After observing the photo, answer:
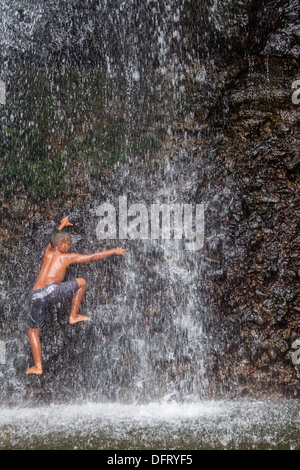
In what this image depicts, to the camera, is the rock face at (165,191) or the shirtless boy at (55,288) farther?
the rock face at (165,191)

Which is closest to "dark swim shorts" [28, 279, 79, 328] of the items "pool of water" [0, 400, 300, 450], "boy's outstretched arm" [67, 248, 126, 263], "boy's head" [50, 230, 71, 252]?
"boy's outstretched arm" [67, 248, 126, 263]

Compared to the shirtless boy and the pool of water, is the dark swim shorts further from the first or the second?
the pool of water

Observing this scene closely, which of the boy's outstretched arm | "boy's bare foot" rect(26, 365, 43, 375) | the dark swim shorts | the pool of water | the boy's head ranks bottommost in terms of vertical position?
the pool of water

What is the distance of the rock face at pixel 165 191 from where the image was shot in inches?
189

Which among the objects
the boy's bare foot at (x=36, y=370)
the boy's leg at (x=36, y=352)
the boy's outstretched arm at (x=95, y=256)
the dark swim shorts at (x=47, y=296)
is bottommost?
the boy's bare foot at (x=36, y=370)

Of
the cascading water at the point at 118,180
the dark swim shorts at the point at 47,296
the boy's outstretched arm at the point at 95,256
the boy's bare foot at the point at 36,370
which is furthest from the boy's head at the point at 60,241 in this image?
the boy's bare foot at the point at 36,370

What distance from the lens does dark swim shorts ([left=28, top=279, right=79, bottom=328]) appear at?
14.8 feet

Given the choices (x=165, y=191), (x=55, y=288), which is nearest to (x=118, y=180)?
(x=165, y=191)

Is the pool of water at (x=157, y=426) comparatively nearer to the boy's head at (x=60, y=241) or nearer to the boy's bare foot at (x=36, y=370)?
the boy's bare foot at (x=36, y=370)

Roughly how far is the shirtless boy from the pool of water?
2.74 feet

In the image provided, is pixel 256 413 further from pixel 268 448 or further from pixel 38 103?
pixel 38 103

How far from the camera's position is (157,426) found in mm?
3584

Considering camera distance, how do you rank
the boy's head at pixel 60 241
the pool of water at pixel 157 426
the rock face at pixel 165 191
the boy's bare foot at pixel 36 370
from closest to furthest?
the pool of water at pixel 157 426
the boy's bare foot at pixel 36 370
the boy's head at pixel 60 241
the rock face at pixel 165 191

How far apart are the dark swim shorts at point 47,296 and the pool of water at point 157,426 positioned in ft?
3.29
